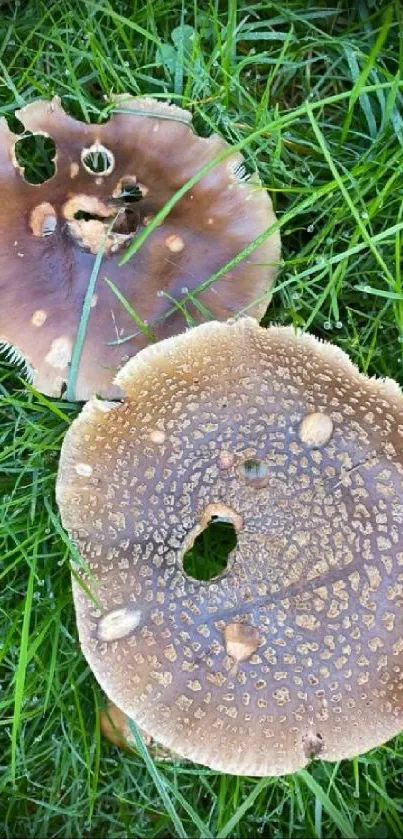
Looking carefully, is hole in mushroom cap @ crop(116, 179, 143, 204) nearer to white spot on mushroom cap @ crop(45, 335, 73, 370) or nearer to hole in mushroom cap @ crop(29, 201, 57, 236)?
hole in mushroom cap @ crop(29, 201, 57, 236)

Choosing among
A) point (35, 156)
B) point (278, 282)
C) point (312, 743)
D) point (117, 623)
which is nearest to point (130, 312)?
point (278, 282)

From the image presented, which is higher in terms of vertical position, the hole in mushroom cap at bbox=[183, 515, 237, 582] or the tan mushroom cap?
the tan mushroom cap

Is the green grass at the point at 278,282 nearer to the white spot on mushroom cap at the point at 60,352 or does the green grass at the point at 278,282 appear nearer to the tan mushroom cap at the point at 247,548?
the white spot on mushroom cap at the point at 60,352

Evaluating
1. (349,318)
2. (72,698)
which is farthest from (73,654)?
(349,318)

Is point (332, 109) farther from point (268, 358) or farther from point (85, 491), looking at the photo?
point (85, 491)

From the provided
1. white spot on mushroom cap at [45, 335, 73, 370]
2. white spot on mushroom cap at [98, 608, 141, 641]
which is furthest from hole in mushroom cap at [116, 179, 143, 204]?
white spot on mushroom cap at [98, 608, 141, 641]

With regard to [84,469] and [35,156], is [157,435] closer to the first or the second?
[84,469]

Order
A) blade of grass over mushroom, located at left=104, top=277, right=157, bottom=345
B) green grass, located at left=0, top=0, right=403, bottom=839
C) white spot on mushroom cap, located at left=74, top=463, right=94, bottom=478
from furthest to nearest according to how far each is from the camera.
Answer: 1. green grass, located at left=0, top=0, right=403, bottom=839
2. blade of grass over mushroom, located at left=104, top=277, right=157, bottom=345
3. white spot on mushroom cap, located at left=74, top=463, right=94, bottom=478
